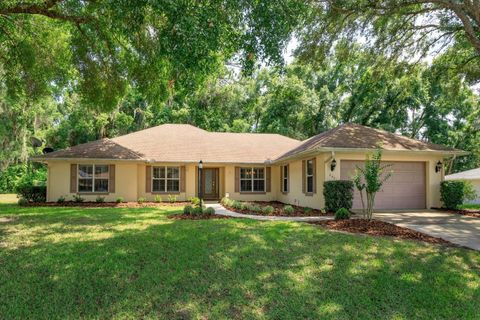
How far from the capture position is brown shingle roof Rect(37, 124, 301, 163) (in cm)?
1777

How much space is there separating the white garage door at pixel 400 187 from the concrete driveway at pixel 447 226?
3.31 feet

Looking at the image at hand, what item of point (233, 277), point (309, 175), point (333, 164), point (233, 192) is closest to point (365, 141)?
point (333, 164)

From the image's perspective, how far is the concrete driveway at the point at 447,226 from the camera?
8.07 metres

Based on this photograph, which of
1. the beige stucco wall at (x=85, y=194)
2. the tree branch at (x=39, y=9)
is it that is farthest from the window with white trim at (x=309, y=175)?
the tree branch at (x=39, y=9)

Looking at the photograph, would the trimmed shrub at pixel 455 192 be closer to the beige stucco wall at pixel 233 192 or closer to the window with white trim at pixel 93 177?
the beige stucco wall at pixel 233 192

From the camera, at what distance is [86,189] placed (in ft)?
57.8

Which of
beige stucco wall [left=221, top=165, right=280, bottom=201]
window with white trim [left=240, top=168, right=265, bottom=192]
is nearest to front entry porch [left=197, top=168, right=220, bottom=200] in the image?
beige stucco wall [left=221, top=165, right=280, bottom=201]

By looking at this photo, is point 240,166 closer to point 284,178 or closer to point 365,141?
point 284,178

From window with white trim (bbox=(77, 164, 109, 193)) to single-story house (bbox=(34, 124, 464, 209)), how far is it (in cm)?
5

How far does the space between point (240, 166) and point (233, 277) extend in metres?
14.3

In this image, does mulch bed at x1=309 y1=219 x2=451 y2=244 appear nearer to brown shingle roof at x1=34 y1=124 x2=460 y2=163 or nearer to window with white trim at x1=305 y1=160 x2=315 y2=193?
brown shingle roof at x1=34 y1=124 x2=460 y2=163

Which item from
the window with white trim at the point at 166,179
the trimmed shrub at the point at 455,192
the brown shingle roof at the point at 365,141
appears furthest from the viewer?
the window with white trim at the point at 166,179

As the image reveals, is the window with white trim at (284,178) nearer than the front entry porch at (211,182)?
Yes

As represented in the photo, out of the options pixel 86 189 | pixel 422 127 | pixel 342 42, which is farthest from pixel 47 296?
pixel 422 127
